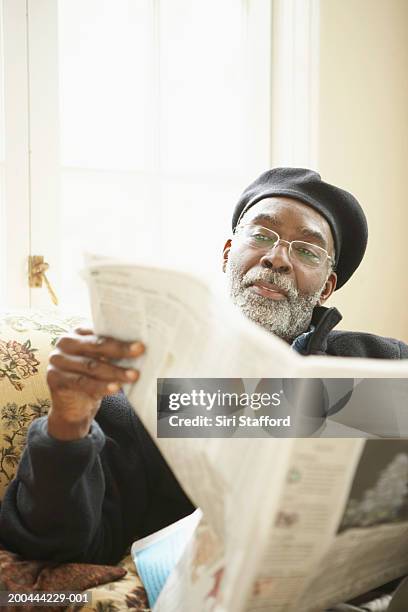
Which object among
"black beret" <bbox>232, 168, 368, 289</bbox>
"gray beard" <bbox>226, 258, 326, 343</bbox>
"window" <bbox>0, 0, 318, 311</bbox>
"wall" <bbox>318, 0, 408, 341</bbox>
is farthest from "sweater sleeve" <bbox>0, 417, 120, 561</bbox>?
"wall" <bbox>318, 0, 408, 341</bbox>

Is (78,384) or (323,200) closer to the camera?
(78,384)

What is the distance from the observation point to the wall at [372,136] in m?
2.20

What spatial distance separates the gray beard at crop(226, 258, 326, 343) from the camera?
4.10 ft

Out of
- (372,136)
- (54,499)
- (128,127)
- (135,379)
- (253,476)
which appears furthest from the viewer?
(372,136)

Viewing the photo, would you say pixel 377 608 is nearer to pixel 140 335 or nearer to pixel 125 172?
pixel 140 335

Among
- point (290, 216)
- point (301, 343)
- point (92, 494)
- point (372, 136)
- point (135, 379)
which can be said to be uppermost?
point (372, 136)

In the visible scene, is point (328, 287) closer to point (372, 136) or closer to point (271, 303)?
point (271, 303)

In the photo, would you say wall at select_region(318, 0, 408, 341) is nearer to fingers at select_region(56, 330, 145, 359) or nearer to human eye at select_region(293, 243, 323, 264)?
human eye at select_region(293, 243, 323, 264)

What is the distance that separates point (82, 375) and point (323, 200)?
79 cm

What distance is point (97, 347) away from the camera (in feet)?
2.32

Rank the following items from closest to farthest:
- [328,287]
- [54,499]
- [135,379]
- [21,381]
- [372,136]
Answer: [135,379]
[54,499]
[21,381]
[328,287]
[372,136]

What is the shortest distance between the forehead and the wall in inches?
35.2

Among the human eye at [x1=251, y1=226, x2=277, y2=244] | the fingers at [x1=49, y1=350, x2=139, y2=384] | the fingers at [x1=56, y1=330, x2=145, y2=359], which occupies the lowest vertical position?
the fingers at [x1=49, y1=350, x2=139, y2=384]

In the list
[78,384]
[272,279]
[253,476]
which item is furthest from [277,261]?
[253,476]
